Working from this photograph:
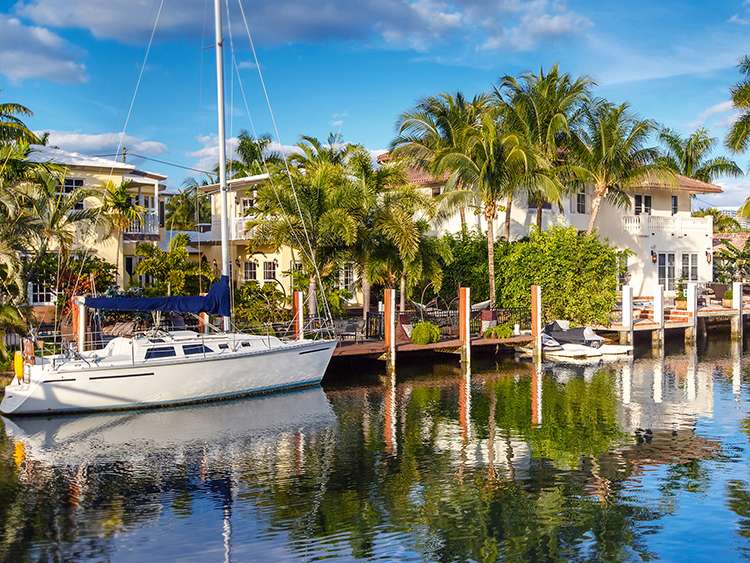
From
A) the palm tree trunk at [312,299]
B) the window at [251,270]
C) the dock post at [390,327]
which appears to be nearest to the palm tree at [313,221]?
the palm tree trunk at [312,299]

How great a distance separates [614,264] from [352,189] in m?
13.2

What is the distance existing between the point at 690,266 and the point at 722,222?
20394mm

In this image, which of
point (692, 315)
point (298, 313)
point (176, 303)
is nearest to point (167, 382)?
point (176, 303)

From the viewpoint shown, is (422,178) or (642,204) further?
(642,204)

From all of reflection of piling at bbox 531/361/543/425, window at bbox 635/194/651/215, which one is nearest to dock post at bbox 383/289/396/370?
reflection of piling at bbox 531/361/543/425

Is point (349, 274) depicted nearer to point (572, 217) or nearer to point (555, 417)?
point (572, 217)

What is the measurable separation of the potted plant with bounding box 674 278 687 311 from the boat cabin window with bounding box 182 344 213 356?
28361 mm

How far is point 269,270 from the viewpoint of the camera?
44156 millimetres

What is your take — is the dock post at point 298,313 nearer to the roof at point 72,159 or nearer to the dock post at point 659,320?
the roof at point 72,159

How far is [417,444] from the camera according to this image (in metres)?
19.6

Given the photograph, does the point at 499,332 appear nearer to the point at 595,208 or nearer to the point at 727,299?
the point at 595,208

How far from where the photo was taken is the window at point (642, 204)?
4953cm

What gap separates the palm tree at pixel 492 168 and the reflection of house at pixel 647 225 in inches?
263

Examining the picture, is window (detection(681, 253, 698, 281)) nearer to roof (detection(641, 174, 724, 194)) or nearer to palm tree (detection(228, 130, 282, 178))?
roof (detection(641, 174, 724, 194))
